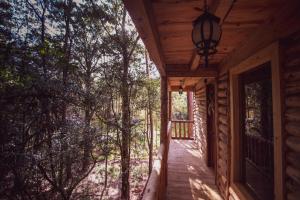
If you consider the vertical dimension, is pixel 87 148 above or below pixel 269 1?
below

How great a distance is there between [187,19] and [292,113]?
133 cm

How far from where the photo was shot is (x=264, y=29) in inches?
88.0

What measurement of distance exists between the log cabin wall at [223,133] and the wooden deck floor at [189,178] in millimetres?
345

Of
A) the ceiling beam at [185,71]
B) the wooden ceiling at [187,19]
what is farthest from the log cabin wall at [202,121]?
the wooden ceiling at [187,19]

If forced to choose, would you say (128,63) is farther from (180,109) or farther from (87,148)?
(180,109)

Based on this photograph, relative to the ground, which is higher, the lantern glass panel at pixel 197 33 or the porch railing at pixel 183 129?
the lantern glass panel at pixel 197 33

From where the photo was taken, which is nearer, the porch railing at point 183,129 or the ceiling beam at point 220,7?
the ceiling beam at point 220,7

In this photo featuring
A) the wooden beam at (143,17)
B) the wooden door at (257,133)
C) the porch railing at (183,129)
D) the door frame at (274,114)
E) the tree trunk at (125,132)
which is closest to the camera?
the wooden beam at (143,17)

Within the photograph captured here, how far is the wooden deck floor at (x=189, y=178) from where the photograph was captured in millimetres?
4254

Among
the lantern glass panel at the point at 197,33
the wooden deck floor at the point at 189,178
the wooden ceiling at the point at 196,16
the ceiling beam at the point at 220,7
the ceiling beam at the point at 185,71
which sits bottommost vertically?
the wooden deck floor at the point at 189,178

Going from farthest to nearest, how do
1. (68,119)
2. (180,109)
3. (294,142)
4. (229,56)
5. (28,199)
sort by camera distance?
(180,109) < (68,119) < (28,199) < (229,56) < (294,142)

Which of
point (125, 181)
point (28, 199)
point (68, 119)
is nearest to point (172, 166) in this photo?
point (125, 181)

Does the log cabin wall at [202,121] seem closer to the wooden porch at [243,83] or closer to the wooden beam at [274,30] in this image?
the wooden porch at [243,83]

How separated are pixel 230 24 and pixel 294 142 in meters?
1.38
